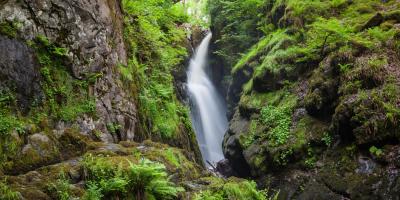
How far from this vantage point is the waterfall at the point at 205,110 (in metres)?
18.4

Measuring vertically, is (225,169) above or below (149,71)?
below

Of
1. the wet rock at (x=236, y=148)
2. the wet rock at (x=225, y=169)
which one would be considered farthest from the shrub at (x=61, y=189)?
the wet rock at (x=225, y=169)

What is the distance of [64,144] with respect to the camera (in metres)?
6.39

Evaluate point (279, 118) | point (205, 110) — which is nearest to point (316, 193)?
point (279, 118)

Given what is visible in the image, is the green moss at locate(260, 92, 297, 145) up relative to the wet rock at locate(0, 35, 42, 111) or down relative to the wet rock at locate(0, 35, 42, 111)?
down

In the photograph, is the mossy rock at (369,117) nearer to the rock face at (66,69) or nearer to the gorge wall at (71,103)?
the gorge wall at (71,103)

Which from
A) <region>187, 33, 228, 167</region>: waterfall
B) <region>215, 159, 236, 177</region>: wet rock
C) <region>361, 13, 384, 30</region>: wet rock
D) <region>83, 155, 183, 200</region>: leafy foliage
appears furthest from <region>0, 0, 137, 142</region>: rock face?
<region>187, 33, 228, 167</region>: waterfall

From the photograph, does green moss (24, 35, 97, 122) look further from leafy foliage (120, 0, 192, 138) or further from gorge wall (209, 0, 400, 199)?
gorge wall (209, 0, 400, 199)

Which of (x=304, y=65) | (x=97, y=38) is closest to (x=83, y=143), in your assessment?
(x=97, y=38)

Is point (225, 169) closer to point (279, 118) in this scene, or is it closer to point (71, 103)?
point (279, 118)

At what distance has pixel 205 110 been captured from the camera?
20125 mm

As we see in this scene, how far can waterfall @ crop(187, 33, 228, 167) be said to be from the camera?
60.2 feet

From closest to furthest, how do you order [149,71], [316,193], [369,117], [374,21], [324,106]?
1. [369,117]
2. [316,193]
3. [324,106]
4. [149,71]
5. [374,21]

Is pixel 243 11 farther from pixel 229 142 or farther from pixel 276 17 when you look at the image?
pixel 229 142
